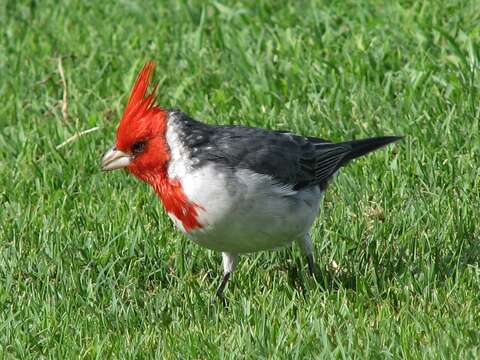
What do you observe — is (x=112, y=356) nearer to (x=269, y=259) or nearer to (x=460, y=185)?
(x=269, y=259)

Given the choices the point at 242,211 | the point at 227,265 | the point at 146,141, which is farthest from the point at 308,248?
the point at 146,141

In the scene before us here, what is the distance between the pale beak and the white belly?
398mm

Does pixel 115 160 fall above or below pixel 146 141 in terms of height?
below

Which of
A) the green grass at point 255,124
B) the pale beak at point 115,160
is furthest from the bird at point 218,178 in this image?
the green grass at point 255,124

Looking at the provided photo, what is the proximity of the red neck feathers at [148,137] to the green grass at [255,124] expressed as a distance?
0.60 m

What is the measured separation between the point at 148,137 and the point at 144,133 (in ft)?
0.09

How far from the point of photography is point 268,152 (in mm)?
5773

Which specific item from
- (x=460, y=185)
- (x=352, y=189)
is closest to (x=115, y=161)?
(x=352, y=189)

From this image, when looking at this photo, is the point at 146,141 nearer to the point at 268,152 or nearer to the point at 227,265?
the point at 268,152

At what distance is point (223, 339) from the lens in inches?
200

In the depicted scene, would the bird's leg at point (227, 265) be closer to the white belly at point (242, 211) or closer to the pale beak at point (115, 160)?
the white belly at point (242, 211)

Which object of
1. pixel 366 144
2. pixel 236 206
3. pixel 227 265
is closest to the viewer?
pixel 236 206

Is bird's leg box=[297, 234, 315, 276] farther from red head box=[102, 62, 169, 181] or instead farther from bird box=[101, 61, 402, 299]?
red head box=[102, 62, 169, 181]

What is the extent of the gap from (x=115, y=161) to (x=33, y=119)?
2.49 m
